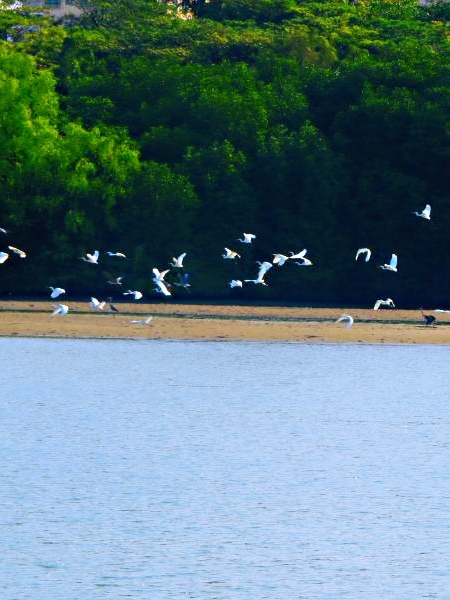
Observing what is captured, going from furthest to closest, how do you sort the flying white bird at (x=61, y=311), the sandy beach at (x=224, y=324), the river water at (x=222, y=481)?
the sandy beach at (x=224, y=324)
the flying white bird at (x=61, y=311)
the river water at (x=222, y=481)

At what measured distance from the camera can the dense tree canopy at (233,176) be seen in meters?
55.2

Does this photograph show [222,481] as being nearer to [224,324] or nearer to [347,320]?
[224,324]

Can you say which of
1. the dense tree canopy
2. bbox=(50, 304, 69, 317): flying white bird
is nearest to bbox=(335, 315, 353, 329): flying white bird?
bbox=(50, 304, 69, 317): flying white bird

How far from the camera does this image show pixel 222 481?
2456 cm

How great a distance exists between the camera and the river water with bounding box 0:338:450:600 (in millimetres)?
18875

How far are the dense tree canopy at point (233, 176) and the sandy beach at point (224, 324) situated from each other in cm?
280

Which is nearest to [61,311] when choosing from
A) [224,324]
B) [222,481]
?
[224,324]

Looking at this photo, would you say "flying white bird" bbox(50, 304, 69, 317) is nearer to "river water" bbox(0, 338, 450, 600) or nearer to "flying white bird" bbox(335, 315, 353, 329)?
"river water" bbox(0, 338, 450, 600)

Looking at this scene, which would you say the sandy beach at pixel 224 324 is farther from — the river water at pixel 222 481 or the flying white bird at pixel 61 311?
the river water at pixel 222 481

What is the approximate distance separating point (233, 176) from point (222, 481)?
32258 millimetres

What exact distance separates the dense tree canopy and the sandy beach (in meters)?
2.80

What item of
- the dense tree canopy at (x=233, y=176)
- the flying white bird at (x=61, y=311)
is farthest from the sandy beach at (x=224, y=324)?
the dense tree canopy at (x=233, y=176)

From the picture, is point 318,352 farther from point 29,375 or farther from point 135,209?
point 135,209

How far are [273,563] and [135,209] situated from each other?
37.3 meters
